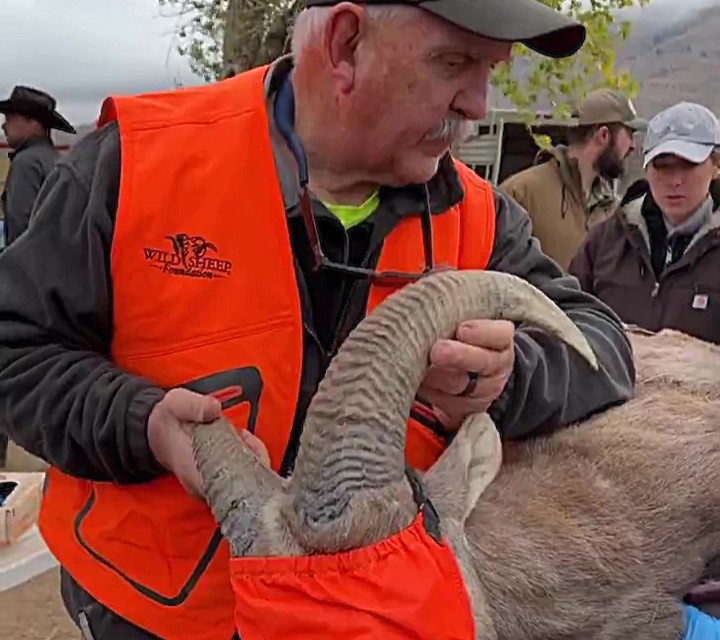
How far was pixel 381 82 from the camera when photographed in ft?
8.41

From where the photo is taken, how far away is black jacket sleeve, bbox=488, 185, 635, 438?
2.83m

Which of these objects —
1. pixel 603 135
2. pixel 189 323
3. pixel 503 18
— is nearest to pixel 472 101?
pixel 503 18

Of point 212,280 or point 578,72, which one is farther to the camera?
point 578,72

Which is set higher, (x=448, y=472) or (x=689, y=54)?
(x=448, y=472)

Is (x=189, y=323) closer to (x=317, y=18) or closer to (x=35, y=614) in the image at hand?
(x=317, y=18)

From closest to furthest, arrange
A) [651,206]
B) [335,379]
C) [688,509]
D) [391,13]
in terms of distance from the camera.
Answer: [335,379], [391,13], [688,509], [651,206]

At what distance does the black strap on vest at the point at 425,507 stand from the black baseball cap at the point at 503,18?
1003 millimetres

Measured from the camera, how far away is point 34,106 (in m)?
9.37

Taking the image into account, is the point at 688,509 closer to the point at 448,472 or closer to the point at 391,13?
the point at 448,472

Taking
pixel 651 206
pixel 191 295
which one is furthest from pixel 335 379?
pixel 651 206

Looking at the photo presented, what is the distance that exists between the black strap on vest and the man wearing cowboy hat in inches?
261

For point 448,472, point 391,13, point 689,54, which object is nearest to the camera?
point 391,13

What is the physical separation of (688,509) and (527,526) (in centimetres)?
56

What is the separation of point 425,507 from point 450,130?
88 centimetres
